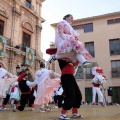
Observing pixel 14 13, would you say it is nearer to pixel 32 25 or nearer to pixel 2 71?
pixel 32 25

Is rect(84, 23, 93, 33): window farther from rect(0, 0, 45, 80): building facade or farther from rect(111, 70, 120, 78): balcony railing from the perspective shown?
rect(0, 0, 45, 80): building facade

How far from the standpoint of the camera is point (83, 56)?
11.8ft

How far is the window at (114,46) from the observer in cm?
2645

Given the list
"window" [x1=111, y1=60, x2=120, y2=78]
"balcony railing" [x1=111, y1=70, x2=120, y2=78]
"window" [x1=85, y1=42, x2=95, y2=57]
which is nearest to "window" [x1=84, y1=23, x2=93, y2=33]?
"window" [x1=85, y1=42, x2=95, y2=57]

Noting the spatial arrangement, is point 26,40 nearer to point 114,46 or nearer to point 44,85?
point 114,46

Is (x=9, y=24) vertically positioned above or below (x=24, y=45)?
above

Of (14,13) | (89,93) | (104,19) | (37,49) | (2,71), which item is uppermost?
(104,19)

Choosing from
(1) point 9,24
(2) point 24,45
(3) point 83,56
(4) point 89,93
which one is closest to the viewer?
(3) point 83,56

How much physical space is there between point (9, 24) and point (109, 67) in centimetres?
1430

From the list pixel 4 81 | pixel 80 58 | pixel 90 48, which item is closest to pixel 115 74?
pixel 90 48

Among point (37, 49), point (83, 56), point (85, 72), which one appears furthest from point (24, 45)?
point (83, 56)

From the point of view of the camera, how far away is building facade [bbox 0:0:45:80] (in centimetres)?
1775

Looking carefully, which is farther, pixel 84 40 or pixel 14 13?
pixel 84 40

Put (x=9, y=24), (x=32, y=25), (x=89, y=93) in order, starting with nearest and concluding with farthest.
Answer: (x=9, y=24), (x=32, y=25), (x=89, y=93)
